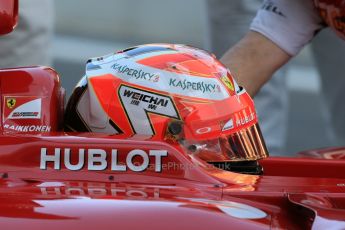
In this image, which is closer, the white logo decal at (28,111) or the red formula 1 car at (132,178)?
the red formula 1 car at (132,178)

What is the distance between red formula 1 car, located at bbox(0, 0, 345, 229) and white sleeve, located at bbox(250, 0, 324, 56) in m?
0.83

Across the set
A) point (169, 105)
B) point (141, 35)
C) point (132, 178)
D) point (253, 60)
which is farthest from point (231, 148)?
point (141, 35)

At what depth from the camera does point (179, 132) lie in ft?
7.71

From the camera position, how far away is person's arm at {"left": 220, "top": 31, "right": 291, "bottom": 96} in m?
3.26

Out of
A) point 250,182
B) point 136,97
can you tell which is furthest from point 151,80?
point 250,182

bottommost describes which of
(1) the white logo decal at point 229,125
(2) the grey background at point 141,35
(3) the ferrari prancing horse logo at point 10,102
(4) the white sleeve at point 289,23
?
(2) the grey background at point 141,35

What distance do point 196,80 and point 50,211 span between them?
0.65 meters

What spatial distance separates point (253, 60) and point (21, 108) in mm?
1149

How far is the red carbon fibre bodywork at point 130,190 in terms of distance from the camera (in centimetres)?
186

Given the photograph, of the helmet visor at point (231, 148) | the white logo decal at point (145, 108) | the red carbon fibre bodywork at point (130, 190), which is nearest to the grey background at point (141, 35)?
the helmet visor at point (231, 148)

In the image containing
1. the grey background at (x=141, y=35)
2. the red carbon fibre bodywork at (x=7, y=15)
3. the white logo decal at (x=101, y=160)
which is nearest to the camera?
the white logo decal at (x=101, y=160)

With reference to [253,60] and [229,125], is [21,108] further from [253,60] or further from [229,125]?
[253,60]

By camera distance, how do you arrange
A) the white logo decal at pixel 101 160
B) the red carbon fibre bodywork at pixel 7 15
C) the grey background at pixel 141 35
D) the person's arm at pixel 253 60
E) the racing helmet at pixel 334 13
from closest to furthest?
the white logo decal at pixel 101 160
the red carbon fibre bodywork at pixel 7 15
the racing helmet at pixel 334 13
the person's arm at pixel 253 60
the grey background at pixel 141 35

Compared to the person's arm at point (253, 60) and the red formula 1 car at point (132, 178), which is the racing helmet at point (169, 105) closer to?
the red formula 1 car at point (132, 178)
